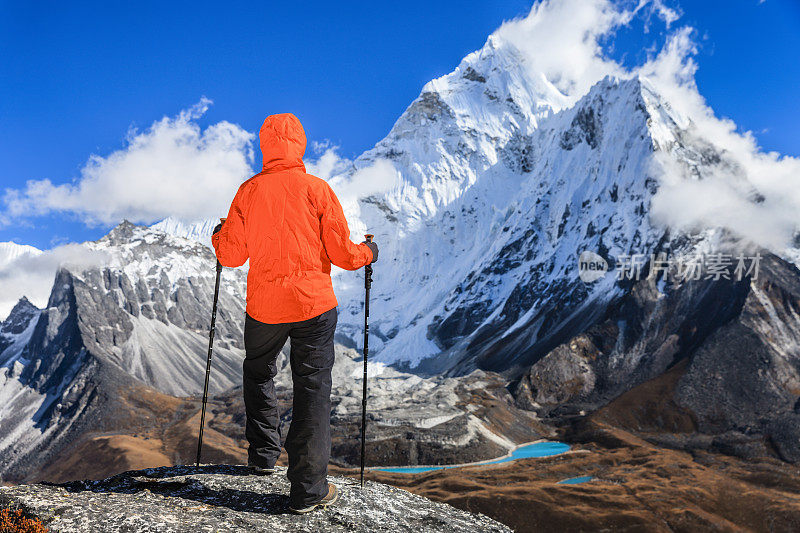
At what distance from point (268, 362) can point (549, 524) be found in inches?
1092

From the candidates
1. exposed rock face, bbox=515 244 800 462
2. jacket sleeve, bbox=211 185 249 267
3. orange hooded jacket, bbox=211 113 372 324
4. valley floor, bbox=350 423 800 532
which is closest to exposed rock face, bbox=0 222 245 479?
exposed rock face, bbox=515 244 800 462

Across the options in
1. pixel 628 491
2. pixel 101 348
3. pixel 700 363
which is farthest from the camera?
pixel 101 348

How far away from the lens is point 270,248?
4.66 meters

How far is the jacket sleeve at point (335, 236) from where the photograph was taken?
4.67 m

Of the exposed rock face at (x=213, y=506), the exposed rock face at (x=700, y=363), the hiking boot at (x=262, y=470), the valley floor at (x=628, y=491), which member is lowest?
the valley floor at (x=628, y=491)

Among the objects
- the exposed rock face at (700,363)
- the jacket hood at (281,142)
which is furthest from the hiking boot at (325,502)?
the exposed rock face at (700,363)

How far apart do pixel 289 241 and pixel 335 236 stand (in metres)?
0.38

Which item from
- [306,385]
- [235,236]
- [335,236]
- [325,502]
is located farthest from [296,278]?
[325,502]

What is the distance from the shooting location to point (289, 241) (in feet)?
15.2

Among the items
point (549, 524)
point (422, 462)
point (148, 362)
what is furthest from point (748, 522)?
point (148, 362)

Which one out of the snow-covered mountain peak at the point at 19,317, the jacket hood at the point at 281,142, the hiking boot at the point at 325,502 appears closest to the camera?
the hiking boot at the point at 325,502

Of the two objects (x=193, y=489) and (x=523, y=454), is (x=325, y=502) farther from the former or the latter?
(x=523, y=454)

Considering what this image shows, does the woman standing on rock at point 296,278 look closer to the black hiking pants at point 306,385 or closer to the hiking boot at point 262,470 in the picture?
the black hiking pants at point 306,385

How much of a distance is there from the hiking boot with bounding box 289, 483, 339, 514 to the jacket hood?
9.11ft
